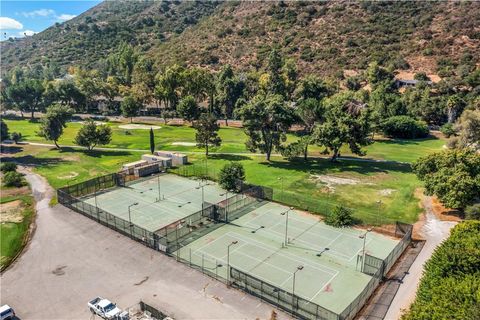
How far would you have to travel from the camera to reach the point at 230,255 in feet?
144

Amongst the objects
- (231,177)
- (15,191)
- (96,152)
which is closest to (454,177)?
(231,177)

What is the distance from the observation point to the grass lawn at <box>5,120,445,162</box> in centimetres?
9175

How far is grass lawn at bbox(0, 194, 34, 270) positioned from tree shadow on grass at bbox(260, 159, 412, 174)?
45.0 metres

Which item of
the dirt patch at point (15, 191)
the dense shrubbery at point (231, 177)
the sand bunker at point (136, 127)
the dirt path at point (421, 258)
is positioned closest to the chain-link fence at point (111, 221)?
the dirt patch at point (15, 191)

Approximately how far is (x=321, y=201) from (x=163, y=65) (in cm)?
15412

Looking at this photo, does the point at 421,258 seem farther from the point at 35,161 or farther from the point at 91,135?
the point at 35,161

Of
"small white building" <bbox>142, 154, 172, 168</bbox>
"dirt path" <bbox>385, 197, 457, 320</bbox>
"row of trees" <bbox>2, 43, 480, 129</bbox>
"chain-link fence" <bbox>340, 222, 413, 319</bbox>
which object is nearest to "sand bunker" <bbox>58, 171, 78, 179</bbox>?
"small white building" <bbox>142, 154, 172, 168</bbox>

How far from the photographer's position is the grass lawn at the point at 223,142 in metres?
91.8

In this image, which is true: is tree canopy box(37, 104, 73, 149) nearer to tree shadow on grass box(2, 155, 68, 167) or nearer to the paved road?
tree shadow on grass box(2, 155, 68, 167)

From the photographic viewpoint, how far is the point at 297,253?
44.1 m

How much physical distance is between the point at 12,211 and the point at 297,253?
43285 mm

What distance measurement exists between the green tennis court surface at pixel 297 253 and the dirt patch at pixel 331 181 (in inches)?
571

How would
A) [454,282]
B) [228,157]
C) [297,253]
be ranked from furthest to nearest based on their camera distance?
[228,157]
[297,253]
[454,282]

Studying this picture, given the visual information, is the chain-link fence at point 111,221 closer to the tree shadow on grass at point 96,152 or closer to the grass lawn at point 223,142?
the tree shadow on grass at point 96,152
